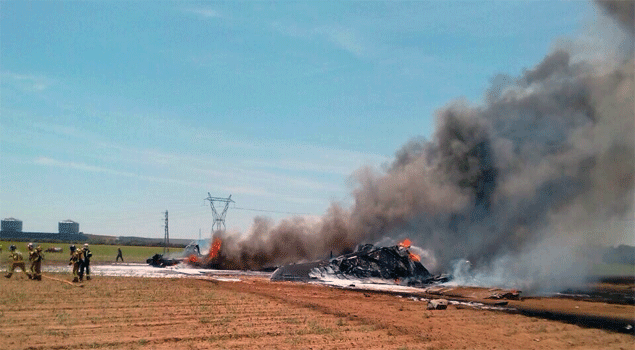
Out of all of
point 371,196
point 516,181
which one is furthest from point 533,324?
point 371,196

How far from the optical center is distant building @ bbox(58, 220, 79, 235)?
590 feet

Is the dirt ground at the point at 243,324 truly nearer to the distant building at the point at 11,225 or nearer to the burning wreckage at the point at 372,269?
the burning wreckage at the point at 372,269

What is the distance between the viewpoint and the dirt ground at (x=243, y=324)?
16.1m

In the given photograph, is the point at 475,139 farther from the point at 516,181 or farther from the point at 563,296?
the point at 563,296

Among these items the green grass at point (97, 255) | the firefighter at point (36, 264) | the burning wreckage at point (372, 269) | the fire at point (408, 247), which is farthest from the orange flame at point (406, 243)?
the green grass at point (97, 255)

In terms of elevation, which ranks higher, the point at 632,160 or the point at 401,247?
the point at 632,160

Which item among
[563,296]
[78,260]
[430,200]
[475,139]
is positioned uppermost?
[475,139]

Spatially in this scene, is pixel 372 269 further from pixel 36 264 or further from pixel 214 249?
pixel 36 264

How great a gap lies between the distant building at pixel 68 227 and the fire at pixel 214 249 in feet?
438

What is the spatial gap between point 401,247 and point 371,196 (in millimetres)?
15453

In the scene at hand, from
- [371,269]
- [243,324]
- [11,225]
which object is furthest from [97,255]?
[11,225]

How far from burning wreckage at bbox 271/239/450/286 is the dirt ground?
58.8ft

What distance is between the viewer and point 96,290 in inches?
1060

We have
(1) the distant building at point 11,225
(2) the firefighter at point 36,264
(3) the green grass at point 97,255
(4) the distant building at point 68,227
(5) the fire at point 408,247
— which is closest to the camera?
(2) the firefighter at point 36,264
